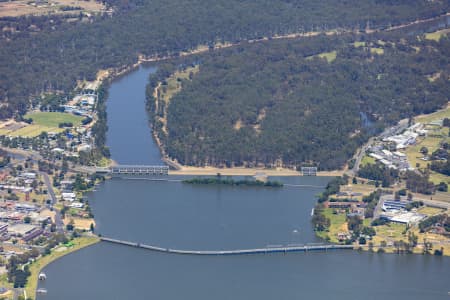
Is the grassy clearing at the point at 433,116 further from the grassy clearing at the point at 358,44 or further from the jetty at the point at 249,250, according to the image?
the jetty at the point at 249,250

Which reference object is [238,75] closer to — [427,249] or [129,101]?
[129,101]

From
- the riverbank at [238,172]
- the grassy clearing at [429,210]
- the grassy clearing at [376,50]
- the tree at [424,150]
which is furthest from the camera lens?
the grassy clearing at [376,50]

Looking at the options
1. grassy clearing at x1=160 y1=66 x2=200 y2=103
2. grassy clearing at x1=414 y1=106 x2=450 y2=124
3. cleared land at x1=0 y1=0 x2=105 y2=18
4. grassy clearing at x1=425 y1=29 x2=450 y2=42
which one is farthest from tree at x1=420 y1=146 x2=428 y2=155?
cleared land at x1=0 y1=0 x2=105 y2=18

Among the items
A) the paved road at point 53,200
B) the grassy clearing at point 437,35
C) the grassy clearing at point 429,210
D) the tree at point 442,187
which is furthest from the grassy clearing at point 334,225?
the grassy clearing at point 437,35

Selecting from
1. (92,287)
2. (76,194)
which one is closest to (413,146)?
(76,194)

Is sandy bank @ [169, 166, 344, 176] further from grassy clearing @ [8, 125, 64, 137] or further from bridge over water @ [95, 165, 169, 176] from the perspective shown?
grassy clearing @ [8, 125, 64, 137]
